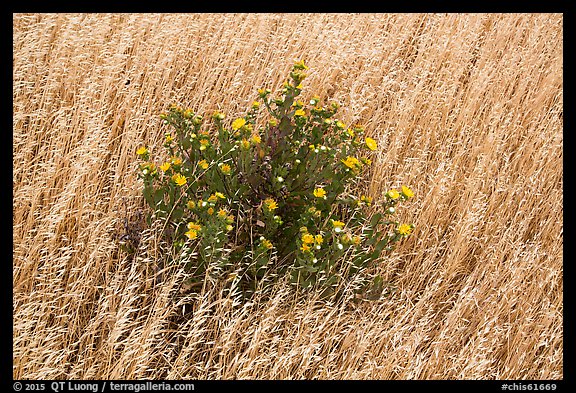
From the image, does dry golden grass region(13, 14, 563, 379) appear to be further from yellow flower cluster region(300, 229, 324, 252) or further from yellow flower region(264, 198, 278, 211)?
yellow flower region(264, 198, 278, 211)

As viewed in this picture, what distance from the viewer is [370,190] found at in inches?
122

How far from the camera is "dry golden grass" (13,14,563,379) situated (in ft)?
7.52

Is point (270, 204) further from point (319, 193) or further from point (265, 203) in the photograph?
point (319, 193)

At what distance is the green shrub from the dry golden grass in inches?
6.3

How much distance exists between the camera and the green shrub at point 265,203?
7.79 ft

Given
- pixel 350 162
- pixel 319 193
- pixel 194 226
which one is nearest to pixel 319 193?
pixel 319 193

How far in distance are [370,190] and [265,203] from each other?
955mm

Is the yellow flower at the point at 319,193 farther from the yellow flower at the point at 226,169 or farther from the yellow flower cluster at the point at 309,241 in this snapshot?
the yellow flower at the point at 226,169

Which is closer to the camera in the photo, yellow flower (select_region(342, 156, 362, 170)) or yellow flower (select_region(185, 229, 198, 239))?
yellow flower (select_region(185, 229, 198, 239))

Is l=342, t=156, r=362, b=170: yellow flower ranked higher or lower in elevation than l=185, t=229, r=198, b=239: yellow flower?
higher

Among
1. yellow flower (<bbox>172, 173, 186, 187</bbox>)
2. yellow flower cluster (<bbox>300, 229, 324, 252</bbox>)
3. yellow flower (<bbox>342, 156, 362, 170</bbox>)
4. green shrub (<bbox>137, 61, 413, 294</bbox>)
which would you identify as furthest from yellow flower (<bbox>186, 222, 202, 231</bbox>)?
yellow flower (<bbox>342, 156, 362, 170</bbox>)

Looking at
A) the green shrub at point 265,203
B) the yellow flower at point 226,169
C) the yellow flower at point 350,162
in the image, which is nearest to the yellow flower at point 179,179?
the green shrub at point 265,203

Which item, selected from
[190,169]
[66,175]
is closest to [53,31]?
[66,175]

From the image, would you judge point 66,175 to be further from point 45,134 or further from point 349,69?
point 349,69
